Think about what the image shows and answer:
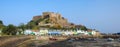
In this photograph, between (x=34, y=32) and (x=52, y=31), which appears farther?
(x=52, y=31)

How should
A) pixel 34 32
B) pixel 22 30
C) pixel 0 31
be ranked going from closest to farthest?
1. pixel 0 31
2. pixel 22 30
3. pixel 34 32

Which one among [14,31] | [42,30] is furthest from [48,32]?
[14,31]

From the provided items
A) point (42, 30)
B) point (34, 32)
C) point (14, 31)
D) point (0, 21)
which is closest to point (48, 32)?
point (42, 30)

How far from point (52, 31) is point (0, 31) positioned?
67173mm

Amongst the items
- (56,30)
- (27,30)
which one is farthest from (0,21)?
(56,30)

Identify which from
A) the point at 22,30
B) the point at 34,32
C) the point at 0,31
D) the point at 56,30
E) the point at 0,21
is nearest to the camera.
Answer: the point at 0,31

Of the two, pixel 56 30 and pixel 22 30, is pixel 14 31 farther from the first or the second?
pixel 56 30

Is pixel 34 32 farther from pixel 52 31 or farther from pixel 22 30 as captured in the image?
pixel 52 31

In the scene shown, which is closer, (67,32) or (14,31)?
(14,31)

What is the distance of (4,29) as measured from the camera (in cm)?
12719

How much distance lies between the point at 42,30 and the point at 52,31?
32.3 feet

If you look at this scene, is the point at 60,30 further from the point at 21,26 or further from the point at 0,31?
the point at 0,31

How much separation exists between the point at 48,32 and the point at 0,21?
31.0m

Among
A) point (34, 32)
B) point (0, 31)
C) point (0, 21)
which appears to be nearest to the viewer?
point (0, 31)
